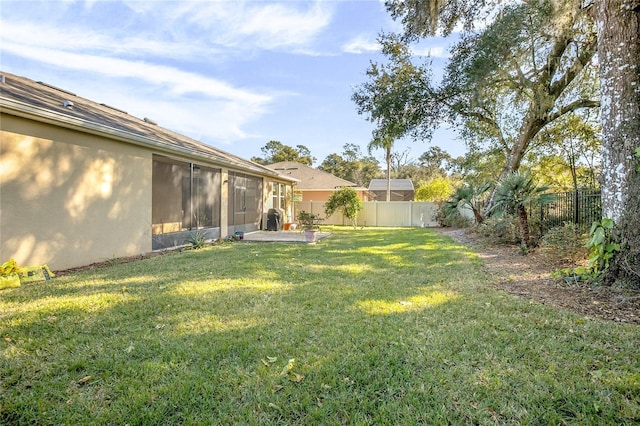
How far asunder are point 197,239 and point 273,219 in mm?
5436

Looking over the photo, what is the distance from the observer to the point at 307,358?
254 centimetres

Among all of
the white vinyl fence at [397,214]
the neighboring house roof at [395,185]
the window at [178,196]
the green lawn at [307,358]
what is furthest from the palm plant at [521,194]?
the neighboring house roof at [395,185]

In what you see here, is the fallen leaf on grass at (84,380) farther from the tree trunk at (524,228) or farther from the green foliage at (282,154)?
the green foliage at (282,154)

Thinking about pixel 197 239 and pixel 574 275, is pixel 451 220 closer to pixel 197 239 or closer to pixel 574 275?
pixel 574 275

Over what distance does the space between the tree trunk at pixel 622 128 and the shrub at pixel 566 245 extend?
1.36 m

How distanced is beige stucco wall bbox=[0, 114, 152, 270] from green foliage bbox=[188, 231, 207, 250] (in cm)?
139

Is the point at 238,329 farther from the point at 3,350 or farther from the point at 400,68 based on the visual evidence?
the point at 400,68

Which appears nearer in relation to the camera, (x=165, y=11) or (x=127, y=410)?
→ (x=127, y=410)

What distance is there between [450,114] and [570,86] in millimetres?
3767

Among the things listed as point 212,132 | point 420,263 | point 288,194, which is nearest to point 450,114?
point 420,263

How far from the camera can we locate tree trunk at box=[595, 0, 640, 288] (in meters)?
3.92

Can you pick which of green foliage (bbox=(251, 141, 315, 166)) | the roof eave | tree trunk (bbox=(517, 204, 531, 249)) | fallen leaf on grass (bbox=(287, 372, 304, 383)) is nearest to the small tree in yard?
the roof eave

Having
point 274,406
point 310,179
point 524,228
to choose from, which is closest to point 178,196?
point 274,406

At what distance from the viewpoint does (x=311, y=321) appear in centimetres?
332
